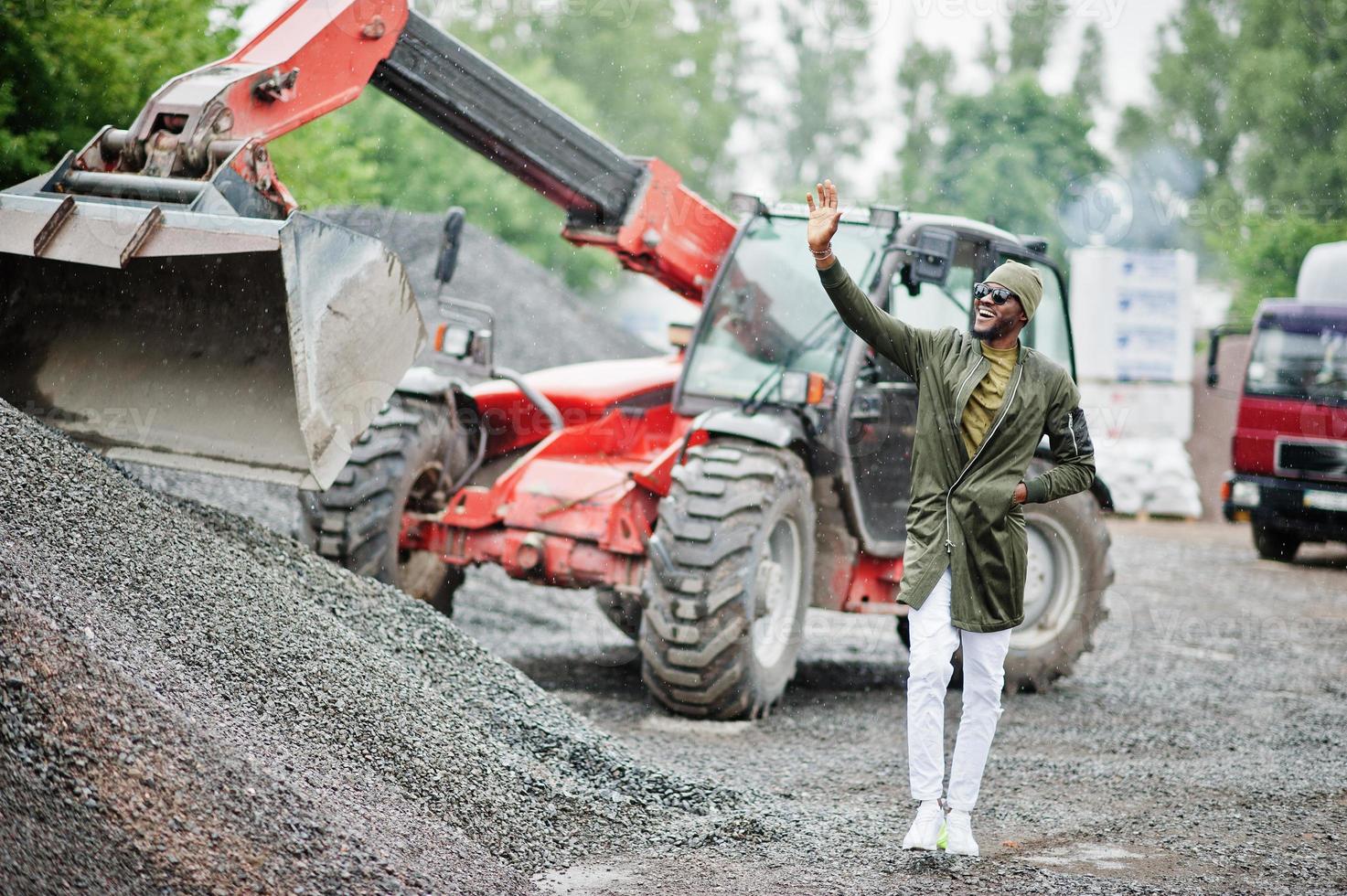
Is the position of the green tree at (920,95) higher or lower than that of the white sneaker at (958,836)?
higher

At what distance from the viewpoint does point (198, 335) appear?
6.21 m

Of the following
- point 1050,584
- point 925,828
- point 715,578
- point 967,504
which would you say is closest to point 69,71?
point 715,578

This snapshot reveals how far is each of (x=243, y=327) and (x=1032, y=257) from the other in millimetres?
4377

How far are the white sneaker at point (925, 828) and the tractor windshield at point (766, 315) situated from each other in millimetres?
3241

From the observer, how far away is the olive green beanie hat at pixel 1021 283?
4.84m

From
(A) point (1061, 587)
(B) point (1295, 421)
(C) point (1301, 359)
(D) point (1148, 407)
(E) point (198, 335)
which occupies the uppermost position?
(C) point (1301, 359)

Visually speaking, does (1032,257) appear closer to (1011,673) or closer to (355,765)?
(1011,673)

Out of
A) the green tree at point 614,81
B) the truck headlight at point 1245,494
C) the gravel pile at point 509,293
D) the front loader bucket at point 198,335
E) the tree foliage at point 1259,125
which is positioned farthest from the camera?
the green tree at point 614,81

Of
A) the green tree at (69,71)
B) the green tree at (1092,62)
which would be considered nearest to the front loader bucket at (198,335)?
the green tree at (69,71)

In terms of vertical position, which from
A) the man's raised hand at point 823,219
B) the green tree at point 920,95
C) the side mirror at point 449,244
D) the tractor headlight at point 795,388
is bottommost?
the tractor headlight at point 795,388

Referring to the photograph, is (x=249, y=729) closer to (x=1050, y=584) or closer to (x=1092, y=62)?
(x=1050, y=584)

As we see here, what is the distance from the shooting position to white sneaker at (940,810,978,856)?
481cm

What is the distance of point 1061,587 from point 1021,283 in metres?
4.15

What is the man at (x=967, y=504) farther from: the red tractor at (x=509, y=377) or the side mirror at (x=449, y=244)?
the side mirror at (x=449, y=244)
